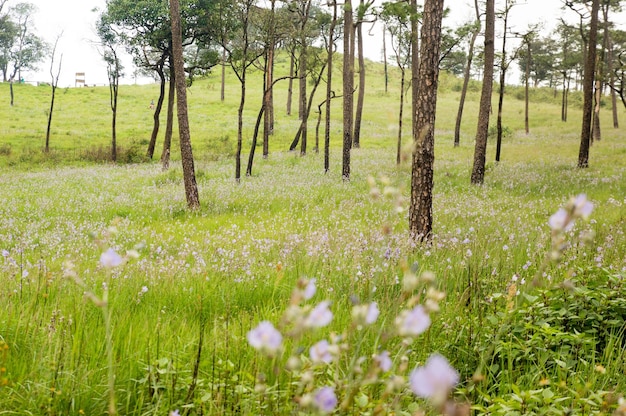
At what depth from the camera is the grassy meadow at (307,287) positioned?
2.33 metres

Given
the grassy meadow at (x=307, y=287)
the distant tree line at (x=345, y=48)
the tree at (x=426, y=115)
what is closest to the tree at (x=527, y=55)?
the distant tree line at (x=345, y=48)

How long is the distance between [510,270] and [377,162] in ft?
55.4

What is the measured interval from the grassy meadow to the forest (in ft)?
0.11

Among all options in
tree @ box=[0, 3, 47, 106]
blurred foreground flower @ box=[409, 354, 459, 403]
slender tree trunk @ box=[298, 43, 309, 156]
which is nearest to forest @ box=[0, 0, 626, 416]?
blurred foreground flower @ box=[409, 354, 459, 403]

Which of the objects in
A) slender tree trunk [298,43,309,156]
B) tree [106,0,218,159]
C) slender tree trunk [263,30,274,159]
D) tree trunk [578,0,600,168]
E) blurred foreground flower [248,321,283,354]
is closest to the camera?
blurred foreground flower [248,321,283,354]

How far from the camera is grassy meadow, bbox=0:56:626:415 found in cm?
233

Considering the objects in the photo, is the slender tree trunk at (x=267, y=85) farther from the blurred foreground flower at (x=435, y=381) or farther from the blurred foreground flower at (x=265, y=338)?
the blurred foreground flower at (x=435, y=381)

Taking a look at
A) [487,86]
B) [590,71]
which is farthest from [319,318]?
[590,71]

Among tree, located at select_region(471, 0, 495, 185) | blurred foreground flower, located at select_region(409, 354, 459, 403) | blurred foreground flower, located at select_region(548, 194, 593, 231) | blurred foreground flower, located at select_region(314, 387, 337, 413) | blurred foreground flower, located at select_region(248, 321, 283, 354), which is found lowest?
blurred foreground flower, located at select_region(314, 387, 337, 413)

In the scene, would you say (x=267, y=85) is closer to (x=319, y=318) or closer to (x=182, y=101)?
(x=182, y=101)

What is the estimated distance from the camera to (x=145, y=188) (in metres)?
16.1

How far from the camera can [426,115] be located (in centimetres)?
754

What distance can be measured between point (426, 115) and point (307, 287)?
22.9ft

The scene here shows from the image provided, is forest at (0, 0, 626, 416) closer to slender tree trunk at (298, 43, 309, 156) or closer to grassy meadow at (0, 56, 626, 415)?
grassy meadow at (0, 56, 626, 415)
